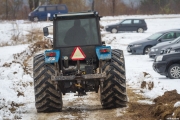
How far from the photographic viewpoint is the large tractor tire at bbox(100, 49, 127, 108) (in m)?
10.4

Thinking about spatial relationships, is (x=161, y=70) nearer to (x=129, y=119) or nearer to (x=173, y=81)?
(x=173, y=81)

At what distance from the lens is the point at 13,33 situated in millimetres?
40219

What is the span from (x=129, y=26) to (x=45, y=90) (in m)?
34.0

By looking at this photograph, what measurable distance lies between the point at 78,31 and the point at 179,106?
328 centimetres

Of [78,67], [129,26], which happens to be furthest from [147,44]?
[78,67]

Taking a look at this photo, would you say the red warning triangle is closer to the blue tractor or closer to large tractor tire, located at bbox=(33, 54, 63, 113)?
the blue tractor

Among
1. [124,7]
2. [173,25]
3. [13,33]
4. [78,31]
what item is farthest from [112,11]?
[78,31]

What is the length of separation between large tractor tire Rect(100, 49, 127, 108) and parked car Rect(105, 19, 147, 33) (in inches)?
1307

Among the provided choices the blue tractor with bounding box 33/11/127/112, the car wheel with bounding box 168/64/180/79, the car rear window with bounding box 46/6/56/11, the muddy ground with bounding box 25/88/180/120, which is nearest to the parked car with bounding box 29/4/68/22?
the car rear window with bounding box 46/6/56/11

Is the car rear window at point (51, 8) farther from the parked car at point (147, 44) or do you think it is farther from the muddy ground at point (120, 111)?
the muddy ground at point (120, 111)

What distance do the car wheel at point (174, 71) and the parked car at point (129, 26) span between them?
2703 cm

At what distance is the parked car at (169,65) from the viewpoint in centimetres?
1669

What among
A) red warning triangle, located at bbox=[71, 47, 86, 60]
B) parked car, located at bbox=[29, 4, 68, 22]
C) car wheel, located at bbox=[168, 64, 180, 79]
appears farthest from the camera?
parked car, located at bbox=[29, 4, 68, 22]

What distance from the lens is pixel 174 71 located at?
16.7 meters
